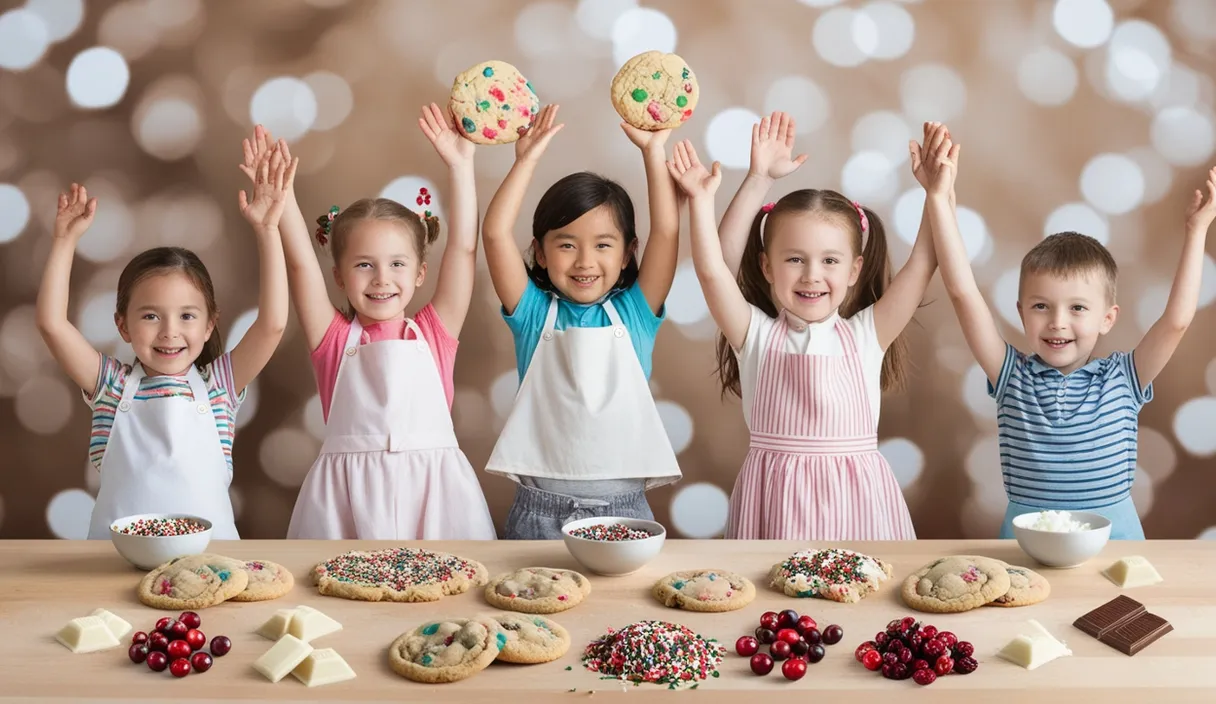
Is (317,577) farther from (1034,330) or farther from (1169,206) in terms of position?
(1169,206)

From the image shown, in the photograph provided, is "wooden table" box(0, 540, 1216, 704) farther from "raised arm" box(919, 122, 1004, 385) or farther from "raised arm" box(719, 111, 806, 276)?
"raised arm" box(719, 111, 806, 276)

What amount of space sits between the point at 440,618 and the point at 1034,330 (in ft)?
5.26

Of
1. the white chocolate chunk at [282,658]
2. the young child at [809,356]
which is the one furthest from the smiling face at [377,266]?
the white chocolate chunk at [282,658]

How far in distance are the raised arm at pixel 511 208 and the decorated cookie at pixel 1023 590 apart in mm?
1376

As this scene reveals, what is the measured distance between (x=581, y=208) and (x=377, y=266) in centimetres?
51

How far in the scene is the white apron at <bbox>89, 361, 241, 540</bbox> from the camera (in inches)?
98.3

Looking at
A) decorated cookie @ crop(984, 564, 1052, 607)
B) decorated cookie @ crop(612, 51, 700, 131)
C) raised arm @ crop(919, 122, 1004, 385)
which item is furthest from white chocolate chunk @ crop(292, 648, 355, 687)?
raised arm @ crop(919, 122, 1004, 385)

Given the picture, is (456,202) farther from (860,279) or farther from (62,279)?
(860,279)

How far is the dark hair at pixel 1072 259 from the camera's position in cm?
247

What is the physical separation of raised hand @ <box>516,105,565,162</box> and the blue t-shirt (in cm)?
31

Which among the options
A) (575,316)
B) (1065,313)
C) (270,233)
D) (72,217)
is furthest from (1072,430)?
(72,217)

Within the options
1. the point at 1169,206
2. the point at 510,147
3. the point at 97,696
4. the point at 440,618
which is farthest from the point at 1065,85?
the point at 97,696

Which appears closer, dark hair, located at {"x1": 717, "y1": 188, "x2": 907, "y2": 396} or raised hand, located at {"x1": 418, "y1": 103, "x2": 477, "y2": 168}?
raised hand, located at {"x1": 418, "y1": 103, "x2": 477, "y2": 168}

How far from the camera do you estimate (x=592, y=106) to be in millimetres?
3188
